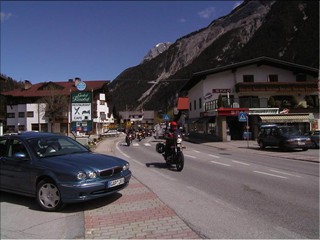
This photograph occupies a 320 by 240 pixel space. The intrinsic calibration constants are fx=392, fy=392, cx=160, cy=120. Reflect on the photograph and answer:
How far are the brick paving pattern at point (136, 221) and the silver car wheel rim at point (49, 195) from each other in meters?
0.66

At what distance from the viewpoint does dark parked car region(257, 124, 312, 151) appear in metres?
22.9

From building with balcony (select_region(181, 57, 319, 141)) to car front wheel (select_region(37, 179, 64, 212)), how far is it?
30655mm

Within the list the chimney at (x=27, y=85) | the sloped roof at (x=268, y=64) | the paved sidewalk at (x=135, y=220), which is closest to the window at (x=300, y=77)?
the sloped roof at (x=268, y=64)

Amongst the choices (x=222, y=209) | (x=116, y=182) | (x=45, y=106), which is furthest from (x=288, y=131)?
(x=45, y=106)

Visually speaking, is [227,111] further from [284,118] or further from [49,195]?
[49,195]

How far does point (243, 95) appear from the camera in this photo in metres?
43.9

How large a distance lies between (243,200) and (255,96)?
120 feet

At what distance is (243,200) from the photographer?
8102mm

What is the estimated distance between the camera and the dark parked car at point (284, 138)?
2291 cm

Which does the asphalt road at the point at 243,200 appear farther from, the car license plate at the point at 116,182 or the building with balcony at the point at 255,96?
the building with balcony at the point at 255,96

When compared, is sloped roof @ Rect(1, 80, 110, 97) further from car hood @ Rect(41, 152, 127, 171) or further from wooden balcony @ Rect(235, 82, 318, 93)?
car hood @ Rect(41, 152, 127, 171)

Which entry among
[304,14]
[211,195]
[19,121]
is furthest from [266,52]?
[211,195]

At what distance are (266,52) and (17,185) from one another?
370 ft

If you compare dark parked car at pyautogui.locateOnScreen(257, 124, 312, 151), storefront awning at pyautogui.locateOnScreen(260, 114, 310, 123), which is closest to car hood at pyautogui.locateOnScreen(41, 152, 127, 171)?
dark parked car at pyautogui.locateOnScreen(257, 124, 312, 151)
